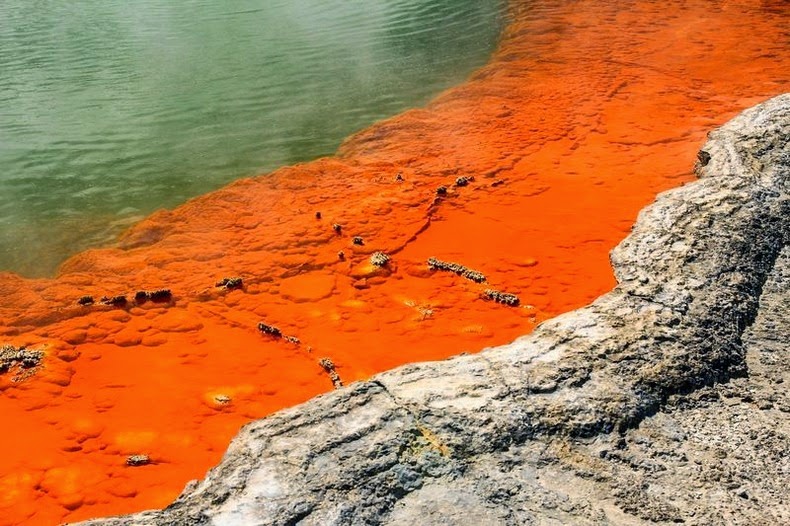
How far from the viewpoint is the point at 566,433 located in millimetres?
2395

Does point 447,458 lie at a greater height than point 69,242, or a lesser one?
greater

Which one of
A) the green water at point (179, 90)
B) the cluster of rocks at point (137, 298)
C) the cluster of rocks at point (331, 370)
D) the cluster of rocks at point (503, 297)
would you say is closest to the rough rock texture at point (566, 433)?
the cluster of rocks at point (331, 370)

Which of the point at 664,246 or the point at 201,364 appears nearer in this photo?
the point at 664,246

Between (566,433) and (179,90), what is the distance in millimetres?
11150

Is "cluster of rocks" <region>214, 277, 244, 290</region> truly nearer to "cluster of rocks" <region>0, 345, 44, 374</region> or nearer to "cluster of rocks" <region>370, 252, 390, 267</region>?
"cluster of rocks" <region>370, 252, 390, 267</region>

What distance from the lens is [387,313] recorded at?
5156mm

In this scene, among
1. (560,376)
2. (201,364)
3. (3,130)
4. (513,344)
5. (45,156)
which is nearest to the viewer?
(560,376)

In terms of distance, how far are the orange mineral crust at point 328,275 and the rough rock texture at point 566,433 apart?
5.52ft

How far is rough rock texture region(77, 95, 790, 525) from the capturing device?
83.6 inches

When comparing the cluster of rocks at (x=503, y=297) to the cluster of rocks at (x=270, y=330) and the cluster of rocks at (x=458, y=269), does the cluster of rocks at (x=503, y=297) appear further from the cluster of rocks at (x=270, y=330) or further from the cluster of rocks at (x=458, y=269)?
the cluster of rocks at (x=270, y=330)

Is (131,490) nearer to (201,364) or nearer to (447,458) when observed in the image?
(201,364)

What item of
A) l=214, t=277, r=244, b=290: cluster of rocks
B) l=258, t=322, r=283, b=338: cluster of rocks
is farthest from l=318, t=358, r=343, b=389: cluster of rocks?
l=214, t=277, r=244, b=290: cluster of rocks

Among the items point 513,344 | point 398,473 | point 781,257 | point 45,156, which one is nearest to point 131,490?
point 398,473

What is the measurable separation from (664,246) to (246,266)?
3.95 meters
